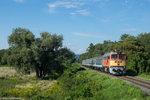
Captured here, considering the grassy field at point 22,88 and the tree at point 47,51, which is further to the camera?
the tree at point 47,51

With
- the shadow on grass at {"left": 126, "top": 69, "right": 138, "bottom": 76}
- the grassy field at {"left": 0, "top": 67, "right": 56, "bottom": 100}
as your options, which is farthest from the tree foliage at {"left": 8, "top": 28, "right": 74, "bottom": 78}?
the shadow on grass at {"left": 126, "top": 69, "right": 138, "bottom": 76}

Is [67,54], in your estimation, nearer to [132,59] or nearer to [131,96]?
[132,59]

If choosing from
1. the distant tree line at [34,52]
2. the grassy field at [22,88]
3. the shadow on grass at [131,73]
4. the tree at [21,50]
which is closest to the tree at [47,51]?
the distant tree line at [34,52]

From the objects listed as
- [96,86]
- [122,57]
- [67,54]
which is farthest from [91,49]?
[96,86]

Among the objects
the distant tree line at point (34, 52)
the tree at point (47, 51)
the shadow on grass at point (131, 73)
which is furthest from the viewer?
the tree at point (47, 51)

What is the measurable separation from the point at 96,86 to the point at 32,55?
64.5 feet

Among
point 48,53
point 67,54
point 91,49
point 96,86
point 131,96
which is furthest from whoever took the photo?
point 91,49

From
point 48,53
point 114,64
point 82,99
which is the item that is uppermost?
point 48,53

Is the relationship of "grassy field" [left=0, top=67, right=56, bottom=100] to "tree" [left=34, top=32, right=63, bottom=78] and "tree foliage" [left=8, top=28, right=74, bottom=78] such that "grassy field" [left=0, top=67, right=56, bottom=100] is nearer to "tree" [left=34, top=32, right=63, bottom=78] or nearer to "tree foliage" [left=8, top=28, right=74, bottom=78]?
"tree foliage" [left=8, top=28, right=74, bottom=78]

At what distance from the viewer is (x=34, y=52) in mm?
32062

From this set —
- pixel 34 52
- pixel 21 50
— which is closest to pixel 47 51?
pixel 34 52

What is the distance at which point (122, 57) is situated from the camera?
2575 cm

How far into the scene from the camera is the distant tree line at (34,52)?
32.3 metres

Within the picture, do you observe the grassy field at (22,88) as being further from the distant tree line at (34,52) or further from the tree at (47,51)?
the tree at (47,51)
